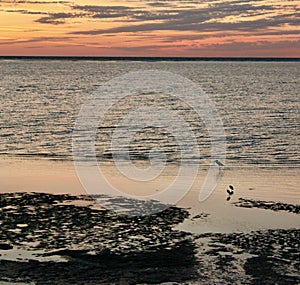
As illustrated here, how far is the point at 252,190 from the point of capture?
29031mm

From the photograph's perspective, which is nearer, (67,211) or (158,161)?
(67,211)

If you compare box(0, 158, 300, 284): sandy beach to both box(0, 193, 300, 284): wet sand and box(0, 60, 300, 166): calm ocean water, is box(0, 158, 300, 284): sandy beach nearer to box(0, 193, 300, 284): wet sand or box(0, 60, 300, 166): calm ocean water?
box(0, 193, 300, 284): wet sand

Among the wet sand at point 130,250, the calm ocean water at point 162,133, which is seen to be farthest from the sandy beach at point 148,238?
the calm ocean water at point 162,133

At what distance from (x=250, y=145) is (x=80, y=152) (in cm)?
1297

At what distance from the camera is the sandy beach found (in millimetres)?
17172

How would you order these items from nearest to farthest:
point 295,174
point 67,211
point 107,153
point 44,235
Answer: point 44,235
point 67,211
point 295,174
point 107,153

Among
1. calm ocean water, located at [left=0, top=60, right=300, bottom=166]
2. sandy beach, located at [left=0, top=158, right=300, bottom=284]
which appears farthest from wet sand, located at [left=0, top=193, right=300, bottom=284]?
calm ocean water, located at [left=0, top=60, right=300, bottom=166]

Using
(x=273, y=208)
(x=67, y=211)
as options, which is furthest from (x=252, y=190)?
(x=67, y=211)

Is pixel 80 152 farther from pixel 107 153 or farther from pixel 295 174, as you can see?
pixel 295 174

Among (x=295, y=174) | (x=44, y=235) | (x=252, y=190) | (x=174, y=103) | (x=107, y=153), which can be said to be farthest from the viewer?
(x=174, y=103)

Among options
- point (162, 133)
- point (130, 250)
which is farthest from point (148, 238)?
point (162, 133)

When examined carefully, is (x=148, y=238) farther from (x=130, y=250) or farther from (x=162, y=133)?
(x=162, y=133)

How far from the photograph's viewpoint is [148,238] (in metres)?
20.8

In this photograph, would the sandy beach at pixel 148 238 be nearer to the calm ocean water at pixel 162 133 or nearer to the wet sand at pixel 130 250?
the wet sand at pixel 130 250
